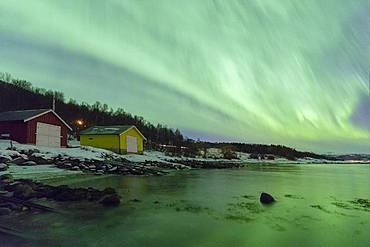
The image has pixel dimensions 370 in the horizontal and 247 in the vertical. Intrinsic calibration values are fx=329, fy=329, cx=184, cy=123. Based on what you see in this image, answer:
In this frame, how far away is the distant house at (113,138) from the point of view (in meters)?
45.4

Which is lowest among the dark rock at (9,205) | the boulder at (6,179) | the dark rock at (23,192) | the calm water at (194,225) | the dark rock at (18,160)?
the calm water at (194,225)

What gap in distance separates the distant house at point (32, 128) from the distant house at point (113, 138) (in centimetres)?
942

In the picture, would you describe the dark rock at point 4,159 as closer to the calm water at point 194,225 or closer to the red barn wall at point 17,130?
the red barn wall at point 17,130

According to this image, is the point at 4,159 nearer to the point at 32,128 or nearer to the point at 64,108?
the point at 32,128

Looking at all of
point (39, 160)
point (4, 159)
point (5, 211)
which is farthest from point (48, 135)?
point (5, 211)

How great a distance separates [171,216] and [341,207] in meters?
7.49

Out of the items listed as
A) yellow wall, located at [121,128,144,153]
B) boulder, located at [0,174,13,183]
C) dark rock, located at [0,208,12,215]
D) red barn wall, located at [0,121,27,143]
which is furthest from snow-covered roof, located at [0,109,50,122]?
dark rock, located at [0,208,12,215]

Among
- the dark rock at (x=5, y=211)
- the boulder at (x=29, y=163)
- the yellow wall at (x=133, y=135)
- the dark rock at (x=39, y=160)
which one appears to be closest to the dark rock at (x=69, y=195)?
the dark rock at (x=5, y=211)

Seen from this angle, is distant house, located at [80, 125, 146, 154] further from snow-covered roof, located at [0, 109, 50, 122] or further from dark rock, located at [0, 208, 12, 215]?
dark rock, located at [0, 208, 12, 215]

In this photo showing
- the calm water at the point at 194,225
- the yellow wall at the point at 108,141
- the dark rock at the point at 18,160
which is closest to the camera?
the calm water at the point at 194,225

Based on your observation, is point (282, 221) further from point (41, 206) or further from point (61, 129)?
Result: point (61, 129)

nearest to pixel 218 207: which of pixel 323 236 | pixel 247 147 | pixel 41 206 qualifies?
pixel 323 236

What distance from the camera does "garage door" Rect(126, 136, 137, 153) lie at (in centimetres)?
4778

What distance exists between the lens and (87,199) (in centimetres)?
1192
